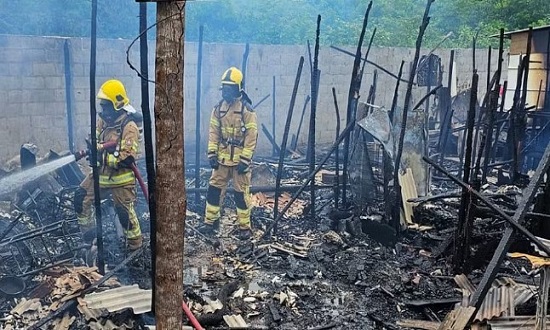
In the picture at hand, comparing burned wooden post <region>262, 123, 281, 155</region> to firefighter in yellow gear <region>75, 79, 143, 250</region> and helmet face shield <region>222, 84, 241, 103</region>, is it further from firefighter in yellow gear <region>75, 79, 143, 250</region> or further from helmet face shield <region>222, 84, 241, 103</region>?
firefighter in yellow gear <region>75, 79, 143, 250</region>

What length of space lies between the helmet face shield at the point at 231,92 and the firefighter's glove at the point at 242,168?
39.6 inches

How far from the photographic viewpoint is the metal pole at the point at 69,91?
10.3 metres

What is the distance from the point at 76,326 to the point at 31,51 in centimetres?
698

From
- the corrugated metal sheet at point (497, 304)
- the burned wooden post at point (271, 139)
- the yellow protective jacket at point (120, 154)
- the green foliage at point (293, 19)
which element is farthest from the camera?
the green foliage at point (293, 19)

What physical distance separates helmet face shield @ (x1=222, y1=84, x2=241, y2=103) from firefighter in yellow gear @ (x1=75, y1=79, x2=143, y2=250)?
5.39ft

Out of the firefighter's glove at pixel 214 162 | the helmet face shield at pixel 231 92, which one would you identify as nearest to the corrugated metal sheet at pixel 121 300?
the firefighter's glove at pixel 214 162

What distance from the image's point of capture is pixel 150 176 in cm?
411

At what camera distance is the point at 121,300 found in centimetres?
520

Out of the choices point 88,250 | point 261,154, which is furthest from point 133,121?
point 261,154

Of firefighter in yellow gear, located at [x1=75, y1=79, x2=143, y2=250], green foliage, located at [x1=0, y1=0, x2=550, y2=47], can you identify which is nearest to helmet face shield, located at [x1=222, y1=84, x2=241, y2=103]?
firefighter in yellow gear, located at [x1=75, y1=79, x2=143, y2=250]

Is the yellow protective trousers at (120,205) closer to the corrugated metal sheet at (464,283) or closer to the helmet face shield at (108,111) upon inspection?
the helmet face shield at (108,111)

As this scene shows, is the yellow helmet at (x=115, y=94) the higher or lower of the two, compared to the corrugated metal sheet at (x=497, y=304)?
higher

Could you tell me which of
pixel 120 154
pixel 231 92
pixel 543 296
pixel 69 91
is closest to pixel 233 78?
pixel 231 92

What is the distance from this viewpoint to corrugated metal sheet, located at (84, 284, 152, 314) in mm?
5105
